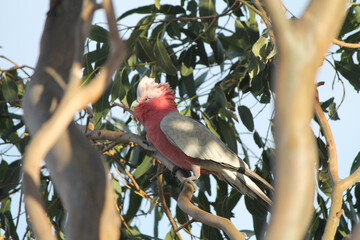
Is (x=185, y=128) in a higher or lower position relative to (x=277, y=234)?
higher

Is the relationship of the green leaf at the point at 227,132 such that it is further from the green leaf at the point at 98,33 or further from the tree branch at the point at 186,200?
the green leaf at the point at 98,33

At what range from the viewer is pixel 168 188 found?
8.53ft

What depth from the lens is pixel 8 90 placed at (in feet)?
7.46

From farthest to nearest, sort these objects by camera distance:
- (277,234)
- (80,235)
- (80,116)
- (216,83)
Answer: (216,83) → (80,116) → (80,235) → (277,234)

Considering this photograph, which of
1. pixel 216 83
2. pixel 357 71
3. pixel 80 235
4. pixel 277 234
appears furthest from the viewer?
pixel 216 83

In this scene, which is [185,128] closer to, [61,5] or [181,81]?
[181,81]

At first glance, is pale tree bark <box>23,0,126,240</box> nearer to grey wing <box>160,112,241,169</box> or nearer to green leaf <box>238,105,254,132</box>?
grey wing <box>160,112,241,169</box>

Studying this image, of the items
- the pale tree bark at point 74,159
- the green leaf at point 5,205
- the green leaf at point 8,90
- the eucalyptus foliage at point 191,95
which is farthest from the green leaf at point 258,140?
the pale tree bark at point 74,159

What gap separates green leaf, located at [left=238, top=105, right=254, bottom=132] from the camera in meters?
2.18

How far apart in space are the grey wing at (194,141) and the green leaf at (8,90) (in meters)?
0.75

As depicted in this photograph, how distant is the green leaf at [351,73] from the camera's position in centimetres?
198

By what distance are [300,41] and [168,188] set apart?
216 centimetres

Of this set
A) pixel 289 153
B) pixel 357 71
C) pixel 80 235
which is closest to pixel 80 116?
pixel 357 71

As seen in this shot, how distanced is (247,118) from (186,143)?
334 mm
